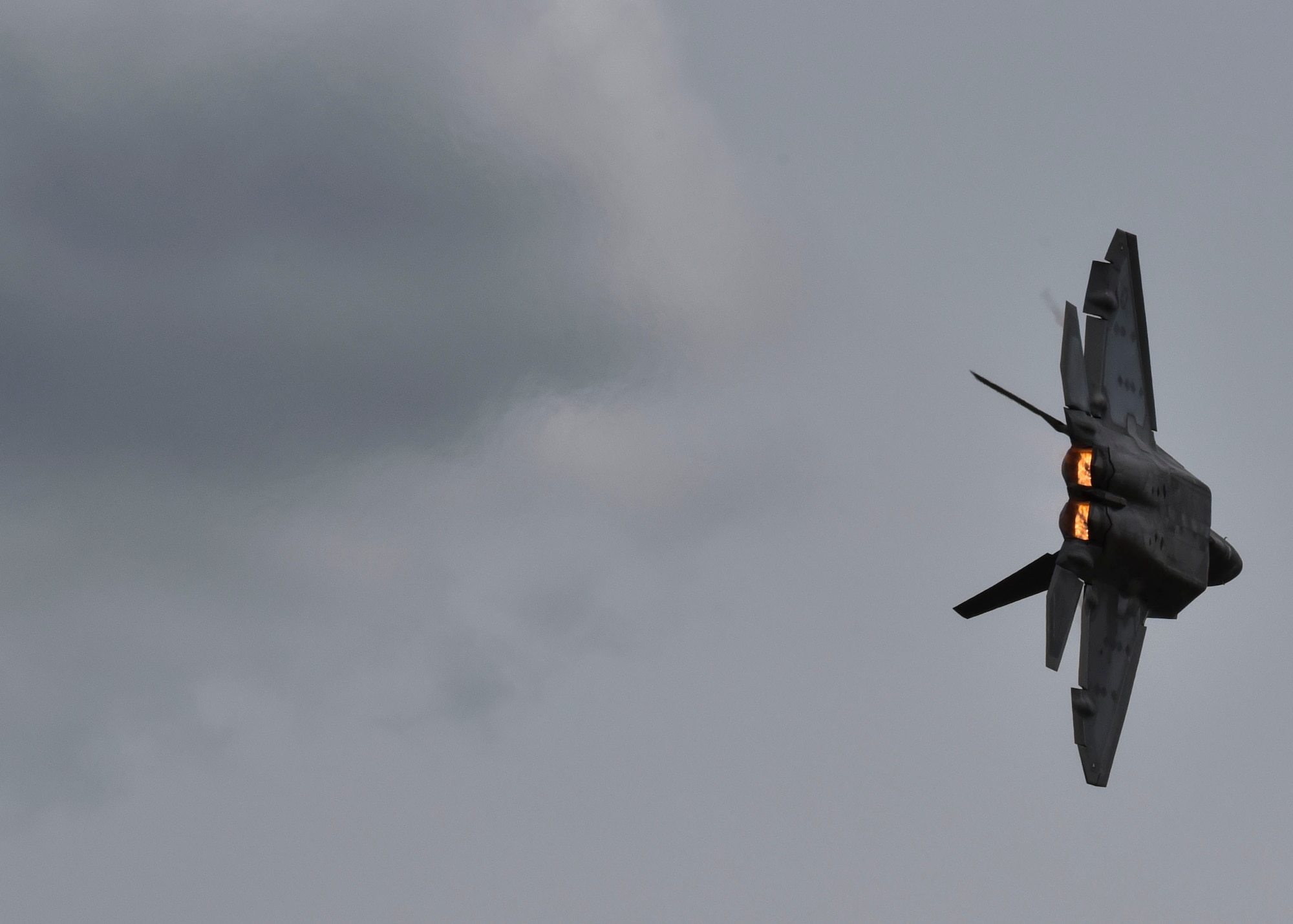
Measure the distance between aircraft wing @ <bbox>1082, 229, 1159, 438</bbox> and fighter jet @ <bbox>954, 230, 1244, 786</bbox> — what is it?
1.6 inches

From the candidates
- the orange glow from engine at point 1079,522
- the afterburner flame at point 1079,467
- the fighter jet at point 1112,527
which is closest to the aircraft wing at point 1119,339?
the fighter jet at point 1112,527

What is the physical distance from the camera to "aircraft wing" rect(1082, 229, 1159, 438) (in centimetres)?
4591

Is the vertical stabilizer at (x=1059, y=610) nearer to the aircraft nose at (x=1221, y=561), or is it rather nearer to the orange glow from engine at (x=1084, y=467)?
the orange glow from engine at (x=1084, y=467)

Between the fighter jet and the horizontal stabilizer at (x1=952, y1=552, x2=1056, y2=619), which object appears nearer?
the fighter jet

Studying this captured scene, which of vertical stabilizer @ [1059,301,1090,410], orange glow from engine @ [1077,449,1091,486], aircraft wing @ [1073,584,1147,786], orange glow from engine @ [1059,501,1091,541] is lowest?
aircraft wing @ [1073,584,1147,786]

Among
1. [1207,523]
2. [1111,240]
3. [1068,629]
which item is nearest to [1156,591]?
[1207,523]

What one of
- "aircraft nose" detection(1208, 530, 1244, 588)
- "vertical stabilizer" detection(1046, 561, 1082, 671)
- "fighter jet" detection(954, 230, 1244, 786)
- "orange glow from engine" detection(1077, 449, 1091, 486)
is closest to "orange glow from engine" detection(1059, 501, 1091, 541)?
"fighter jet" detection(954, 230, 1244, 786)

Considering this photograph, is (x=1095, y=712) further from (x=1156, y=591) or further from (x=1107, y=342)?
(x=1107, y=342)

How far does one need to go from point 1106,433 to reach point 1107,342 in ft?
13.2

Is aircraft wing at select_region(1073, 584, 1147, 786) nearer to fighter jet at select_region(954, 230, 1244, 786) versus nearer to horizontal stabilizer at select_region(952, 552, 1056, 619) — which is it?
fighter jet at select_region(954, 230, 1244, 786)

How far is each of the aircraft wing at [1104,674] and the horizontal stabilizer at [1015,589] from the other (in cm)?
152

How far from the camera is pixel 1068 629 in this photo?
4134cm

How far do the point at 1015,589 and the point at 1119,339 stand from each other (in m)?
8.11

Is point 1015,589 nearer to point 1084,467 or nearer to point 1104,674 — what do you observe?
point 1104,674
